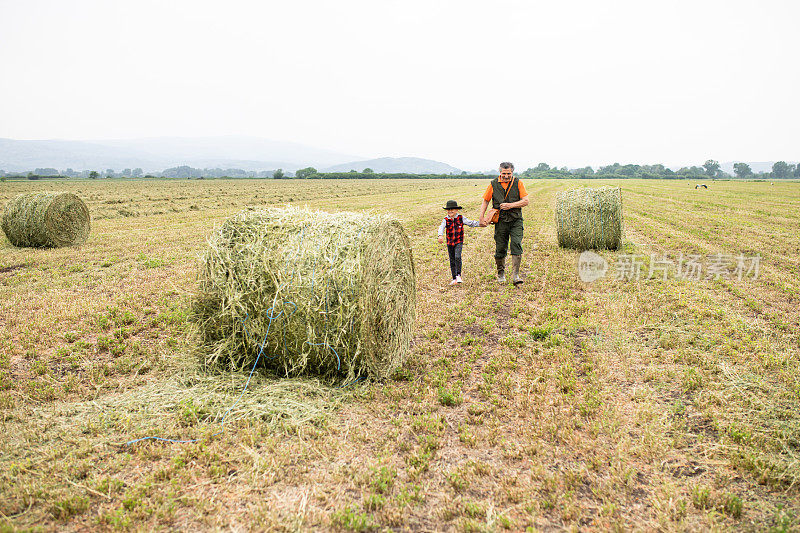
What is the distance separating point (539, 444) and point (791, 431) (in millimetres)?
2303

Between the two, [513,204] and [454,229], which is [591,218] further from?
[454,229]

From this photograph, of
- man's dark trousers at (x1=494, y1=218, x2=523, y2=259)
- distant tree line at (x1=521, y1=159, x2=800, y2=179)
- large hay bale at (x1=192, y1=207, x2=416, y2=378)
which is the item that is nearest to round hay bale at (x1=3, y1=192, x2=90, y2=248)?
large hay bale at (x1=192, y1=207, x2=416, y2=378)

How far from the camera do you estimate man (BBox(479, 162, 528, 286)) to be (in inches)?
341

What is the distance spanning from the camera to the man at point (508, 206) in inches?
341

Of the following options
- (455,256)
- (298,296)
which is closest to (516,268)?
(455,256)

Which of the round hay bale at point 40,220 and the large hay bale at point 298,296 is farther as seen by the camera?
the round hay bale at point 40,220

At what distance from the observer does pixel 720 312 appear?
23.5 ft

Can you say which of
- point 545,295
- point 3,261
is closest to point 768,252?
point 545,295

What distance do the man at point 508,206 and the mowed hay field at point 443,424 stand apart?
1471 mm

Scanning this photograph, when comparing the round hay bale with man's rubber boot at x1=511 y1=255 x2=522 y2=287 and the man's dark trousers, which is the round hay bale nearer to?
the man's dark trousers

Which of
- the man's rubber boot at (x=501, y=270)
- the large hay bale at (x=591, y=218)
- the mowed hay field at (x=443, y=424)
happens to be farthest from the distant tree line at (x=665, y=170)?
the mowed hay field at (x=443, y=424)

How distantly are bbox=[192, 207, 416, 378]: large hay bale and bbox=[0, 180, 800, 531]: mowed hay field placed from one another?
314mm

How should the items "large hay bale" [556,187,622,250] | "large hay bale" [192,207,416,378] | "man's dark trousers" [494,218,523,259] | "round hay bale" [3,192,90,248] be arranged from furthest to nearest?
"round hay bale" [3,192,90,248] → "large hay bale" [556,187,622,250] → "man's dark trousers" [494,218,523,259] → "large hay bale" [192,207,416,378]

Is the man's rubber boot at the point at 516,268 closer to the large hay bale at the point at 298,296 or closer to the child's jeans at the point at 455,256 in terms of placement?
the child's jeans at the point at 455,256
